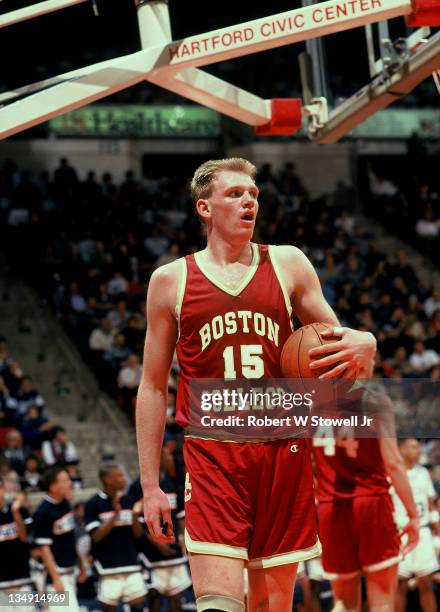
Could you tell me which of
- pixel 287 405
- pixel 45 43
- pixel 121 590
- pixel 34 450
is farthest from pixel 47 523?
pixel 45 43

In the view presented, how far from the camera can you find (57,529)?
367 inches

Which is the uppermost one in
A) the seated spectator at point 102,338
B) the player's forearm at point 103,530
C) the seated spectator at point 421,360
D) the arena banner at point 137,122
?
the arena banner at point 137,122

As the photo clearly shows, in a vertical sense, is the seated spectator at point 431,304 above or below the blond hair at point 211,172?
below

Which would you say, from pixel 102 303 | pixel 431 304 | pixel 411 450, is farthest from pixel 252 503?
pixel 431 304

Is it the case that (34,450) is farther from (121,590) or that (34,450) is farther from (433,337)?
(433,337)

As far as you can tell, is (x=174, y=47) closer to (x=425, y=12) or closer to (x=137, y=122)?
(x=425, y=12)

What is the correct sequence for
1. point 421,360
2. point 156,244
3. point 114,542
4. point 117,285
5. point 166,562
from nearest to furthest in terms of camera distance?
point 114,542 < point 166,562 < point 421,360 < point 117,285 < point 156,244

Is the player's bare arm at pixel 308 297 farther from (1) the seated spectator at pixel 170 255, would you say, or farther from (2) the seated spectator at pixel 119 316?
(1) the seated spectator at pixel 170 255

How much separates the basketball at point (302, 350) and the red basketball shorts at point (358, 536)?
314 cm

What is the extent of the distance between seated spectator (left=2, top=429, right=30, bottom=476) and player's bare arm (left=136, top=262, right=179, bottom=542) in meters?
7.78

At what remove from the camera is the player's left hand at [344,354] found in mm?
3875

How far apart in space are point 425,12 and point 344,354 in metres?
1.82

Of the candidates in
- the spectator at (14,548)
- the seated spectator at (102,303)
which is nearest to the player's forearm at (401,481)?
the spectator at (14,548)

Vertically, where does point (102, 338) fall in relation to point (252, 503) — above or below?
above
